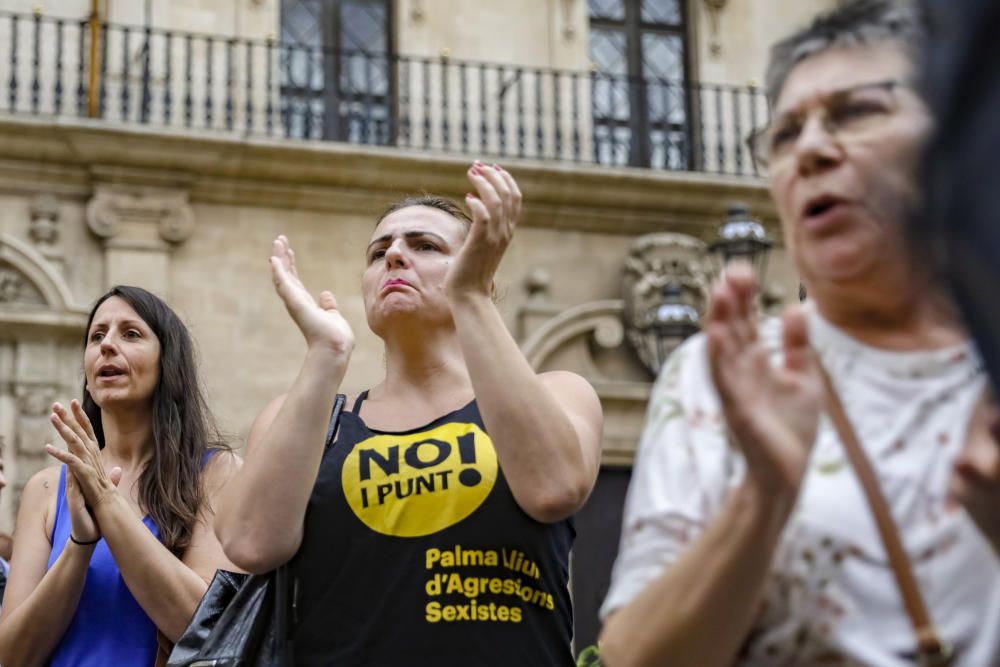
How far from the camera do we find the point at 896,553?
1.84m

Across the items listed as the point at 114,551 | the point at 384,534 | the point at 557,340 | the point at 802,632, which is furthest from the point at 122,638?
the point at 557,340

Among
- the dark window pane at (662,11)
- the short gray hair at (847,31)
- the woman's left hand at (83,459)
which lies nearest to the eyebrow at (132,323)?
the woman's left hand at (83,459)

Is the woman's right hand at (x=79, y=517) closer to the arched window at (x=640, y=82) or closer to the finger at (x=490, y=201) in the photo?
the finger at (x=490, y=201)

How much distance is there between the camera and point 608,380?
13305 mm

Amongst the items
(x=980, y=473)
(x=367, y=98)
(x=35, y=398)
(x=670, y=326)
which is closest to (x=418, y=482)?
(x=980, y=473)

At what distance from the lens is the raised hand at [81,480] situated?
3943mm

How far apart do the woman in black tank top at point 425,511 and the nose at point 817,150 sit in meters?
1.04

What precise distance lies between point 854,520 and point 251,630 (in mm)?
1713

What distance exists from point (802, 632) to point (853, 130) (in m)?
0.61

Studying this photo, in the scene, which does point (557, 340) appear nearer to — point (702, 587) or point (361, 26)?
point (361, 26)

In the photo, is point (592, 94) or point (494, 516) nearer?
point (494, 516)

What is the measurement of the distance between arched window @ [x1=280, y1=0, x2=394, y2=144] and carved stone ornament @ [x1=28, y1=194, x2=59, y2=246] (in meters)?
2.10

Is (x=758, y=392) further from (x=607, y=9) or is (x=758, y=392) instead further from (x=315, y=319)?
(x=607, y=9)

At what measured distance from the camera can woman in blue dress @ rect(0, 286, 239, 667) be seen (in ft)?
12.9
